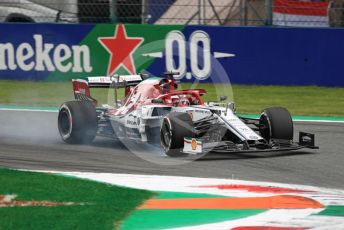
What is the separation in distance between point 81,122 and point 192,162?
2.13 m

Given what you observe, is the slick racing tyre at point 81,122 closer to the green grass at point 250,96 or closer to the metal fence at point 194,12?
the green grass at point 250,96

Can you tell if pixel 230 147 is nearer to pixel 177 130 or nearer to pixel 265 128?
pixel 177 130

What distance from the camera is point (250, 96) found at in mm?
17969

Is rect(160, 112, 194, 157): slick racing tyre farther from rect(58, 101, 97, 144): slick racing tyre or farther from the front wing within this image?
rect(58, 101, 97, 144): slick racing tyre

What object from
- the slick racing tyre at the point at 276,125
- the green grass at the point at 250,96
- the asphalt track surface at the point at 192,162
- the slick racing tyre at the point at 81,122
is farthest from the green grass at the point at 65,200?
the green grass at the point at 250,96

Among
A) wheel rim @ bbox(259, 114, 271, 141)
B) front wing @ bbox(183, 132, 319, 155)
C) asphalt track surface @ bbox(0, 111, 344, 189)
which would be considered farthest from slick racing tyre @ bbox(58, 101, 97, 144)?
wheel rim @ bbox(259, 114, 271, 141)

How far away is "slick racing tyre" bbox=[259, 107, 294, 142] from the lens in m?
11.4

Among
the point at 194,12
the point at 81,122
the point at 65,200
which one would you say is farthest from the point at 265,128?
the point at 194,12

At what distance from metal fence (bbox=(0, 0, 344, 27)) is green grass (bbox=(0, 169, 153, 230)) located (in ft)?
32.2

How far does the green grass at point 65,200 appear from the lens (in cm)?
735

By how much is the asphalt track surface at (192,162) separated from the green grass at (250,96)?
3.25 meters

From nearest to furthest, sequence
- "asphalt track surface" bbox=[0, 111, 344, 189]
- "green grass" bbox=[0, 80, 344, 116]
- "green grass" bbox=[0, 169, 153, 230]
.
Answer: "green grass" bbox=[0, 169, 153, 230]
"asphalt track surface" bbox=[0, 111, 344, 189]
"green grass" bbox=[0, 80, 344, 116]

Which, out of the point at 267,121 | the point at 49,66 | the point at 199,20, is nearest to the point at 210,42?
the point at 199,20

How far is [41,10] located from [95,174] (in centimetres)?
1146
